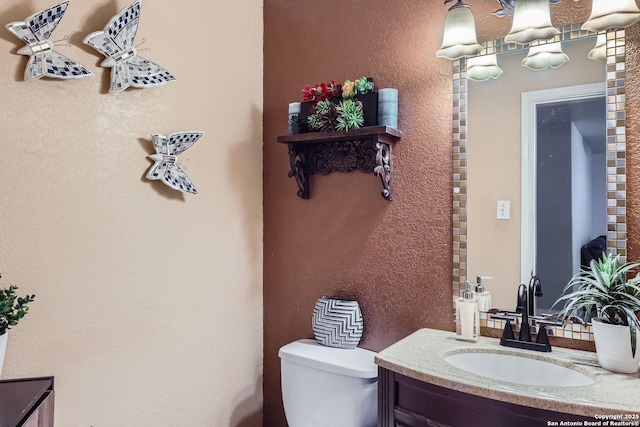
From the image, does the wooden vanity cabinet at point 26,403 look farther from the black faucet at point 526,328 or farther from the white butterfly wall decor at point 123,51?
the black faucet at point 526,328

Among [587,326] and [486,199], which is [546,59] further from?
[587,326]

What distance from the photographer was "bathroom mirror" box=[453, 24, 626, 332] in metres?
1.38

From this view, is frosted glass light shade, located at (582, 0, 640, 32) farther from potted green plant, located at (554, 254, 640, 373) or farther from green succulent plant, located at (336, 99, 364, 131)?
green succulent plant, located at (336, 99, 364, 131)

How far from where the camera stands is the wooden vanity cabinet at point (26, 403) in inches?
36.1

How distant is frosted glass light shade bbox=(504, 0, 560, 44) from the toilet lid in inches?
50.5

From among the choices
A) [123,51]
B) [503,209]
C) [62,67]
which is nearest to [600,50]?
[503,209]

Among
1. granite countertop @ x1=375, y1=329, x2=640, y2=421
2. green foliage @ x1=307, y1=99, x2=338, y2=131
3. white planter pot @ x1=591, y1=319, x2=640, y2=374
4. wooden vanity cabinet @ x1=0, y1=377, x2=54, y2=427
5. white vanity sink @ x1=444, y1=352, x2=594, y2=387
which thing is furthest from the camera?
green foliage @ x1=307, y1=99, x2=338, y2=131

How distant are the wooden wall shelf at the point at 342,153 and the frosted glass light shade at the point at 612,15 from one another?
74 centimetres

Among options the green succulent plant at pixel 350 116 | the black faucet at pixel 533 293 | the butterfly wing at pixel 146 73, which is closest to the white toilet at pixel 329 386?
the black faucet at pixel 533 293

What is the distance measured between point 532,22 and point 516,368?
1.15 m

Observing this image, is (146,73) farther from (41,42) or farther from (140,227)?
(140,227)

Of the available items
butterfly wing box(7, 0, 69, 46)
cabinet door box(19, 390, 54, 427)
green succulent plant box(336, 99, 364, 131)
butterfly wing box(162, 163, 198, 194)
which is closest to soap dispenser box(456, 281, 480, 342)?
green succulent plant box(336, 99, 364, 131)

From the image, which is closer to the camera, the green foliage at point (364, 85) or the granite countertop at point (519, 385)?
the granite countertop at point (519, 385)

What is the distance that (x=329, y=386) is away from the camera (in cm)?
165
